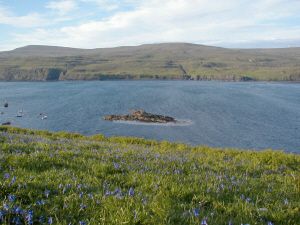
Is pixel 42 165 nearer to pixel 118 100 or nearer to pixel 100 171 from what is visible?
pixel 100 171

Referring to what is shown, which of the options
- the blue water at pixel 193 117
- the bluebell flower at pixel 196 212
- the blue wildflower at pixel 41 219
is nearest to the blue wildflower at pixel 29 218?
the blue wildflower at pixel 41 219

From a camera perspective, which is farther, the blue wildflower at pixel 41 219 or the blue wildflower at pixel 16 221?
the blue wildflower at pixel 41 219

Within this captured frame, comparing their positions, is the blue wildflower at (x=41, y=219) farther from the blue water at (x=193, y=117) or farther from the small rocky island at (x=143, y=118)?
the small rocky island at (x=143, y=118)

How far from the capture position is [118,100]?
12012 centimetres

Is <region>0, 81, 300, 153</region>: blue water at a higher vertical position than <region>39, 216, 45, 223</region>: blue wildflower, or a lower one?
lower

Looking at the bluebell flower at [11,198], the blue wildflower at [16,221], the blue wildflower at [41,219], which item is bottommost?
the blue wildflower at [41,219]

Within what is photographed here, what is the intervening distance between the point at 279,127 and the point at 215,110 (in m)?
24.5

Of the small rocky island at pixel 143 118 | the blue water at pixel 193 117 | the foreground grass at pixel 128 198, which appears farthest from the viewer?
the small rocky island at pixel 143 118

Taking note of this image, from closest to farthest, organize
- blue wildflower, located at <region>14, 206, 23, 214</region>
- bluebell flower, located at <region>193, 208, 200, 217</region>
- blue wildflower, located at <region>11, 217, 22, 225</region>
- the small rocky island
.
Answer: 1. blue wildflower, located at <region>11, 217, 22, 225</region>
2. blue wildflower, located at <region>14, 206, 23, 214</region>
3. bluebell flower, located at <region>193, 208, 200, 217</region>
4. the small rocky island

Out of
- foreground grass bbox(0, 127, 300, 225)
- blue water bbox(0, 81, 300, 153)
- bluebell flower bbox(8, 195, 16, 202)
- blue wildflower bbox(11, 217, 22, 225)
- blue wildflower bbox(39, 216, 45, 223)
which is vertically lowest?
blue water bbox(0, 81, 300, 153)


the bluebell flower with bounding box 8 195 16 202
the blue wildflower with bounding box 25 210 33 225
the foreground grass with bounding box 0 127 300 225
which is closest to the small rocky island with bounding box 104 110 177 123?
the foreground grass with bounding box 0 127 300 225

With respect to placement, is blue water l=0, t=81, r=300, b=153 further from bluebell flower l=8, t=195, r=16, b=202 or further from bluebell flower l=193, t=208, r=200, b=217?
bluebell flower l=8, t=195, r=16, b=202

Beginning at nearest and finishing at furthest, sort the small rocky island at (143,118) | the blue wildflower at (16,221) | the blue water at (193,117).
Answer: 1. the blue wildflower at (16,221)
2. the blue water at (193,117)
3. the small rocky island at (143,118)

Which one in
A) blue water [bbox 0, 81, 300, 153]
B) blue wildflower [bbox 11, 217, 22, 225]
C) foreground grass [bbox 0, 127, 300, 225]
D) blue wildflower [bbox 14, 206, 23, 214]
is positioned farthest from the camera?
blue water [bbox 0, 81, 300, 153]
